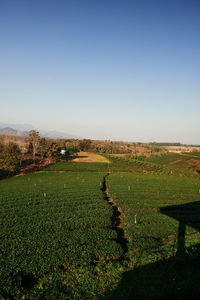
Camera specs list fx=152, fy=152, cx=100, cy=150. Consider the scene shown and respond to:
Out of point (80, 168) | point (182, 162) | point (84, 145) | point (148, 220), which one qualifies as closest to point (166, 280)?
point (148, 220)

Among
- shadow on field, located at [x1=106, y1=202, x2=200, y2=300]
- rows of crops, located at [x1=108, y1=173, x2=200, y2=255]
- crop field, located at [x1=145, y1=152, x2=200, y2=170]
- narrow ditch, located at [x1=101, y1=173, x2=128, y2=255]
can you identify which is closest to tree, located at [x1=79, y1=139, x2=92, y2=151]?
crop field, located at [x1=145, y1=152, x2=200, y2=170]

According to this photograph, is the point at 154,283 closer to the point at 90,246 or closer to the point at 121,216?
the point at 90,246

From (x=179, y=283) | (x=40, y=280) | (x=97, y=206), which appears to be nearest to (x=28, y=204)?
(x=97, y=206)

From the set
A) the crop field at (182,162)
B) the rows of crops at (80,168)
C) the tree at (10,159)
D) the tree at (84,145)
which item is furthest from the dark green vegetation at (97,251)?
the tree at (84,145)

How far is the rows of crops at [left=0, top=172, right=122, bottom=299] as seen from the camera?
995cm

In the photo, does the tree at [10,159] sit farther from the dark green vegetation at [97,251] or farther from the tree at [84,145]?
the tree at [84,145]

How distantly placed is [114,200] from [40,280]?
1755 cm

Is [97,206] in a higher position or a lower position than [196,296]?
lower

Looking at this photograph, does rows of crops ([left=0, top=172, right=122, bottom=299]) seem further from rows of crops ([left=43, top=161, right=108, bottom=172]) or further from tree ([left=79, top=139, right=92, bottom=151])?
tree ([left=79, top=139, right=92, bottom=151])

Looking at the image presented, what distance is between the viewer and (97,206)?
2230 cm

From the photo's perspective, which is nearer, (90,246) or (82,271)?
(82,271)

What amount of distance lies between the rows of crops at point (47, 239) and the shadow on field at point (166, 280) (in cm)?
289

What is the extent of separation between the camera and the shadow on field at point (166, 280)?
25.6 ft

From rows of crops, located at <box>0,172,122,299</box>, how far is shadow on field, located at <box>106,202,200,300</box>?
114 inches
